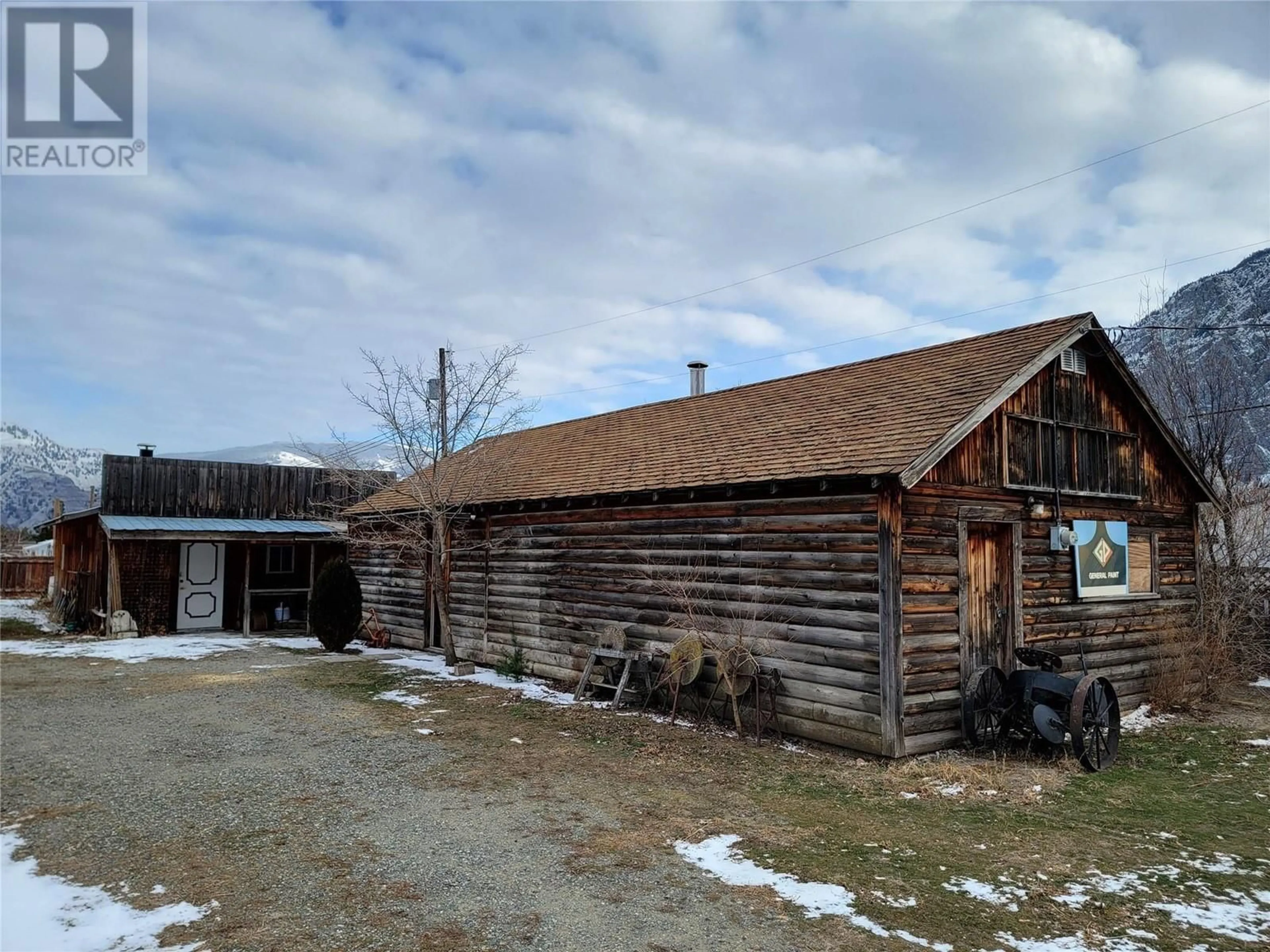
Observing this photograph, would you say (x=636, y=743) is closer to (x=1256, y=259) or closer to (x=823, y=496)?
(x=823, y=496)

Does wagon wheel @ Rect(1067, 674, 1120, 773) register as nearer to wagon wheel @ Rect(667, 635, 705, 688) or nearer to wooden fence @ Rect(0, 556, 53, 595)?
wagon wheel @ Rect(667, 635, 705, 688)

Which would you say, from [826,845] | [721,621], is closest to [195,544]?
[721,621]

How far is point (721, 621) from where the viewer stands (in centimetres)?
1083

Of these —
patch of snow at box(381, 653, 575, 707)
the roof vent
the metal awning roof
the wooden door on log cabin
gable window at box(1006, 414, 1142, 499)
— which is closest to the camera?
the wooden door on log cabin

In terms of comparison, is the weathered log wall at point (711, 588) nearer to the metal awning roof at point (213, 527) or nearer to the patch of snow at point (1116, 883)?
the patch of snow at point (1116, 883)

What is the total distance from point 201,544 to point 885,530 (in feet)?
64.8

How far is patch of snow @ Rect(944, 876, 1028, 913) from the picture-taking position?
17.1ft

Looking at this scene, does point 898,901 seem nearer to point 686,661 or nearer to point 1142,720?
point 686,661

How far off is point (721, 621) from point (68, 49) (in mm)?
11116

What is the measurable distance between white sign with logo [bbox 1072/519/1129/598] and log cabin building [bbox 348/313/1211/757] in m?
0.09

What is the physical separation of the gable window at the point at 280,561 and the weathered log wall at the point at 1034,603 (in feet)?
64.3

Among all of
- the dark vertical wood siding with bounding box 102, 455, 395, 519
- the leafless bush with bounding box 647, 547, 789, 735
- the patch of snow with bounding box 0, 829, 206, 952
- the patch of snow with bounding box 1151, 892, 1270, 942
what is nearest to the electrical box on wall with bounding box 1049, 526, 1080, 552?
the leafless bush with bounding box 647, 547, 789, 735

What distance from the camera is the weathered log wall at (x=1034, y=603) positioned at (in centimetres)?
913

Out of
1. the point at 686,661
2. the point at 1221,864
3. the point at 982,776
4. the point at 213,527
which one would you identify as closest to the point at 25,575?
the point at 213,527
